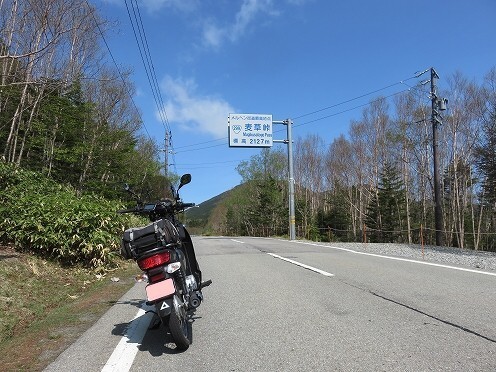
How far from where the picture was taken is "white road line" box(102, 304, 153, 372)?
13.4 feet

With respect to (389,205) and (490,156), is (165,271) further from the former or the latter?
(389,205)

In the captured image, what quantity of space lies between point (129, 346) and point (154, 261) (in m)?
1.04

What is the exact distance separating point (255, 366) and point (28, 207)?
8156 millimetres

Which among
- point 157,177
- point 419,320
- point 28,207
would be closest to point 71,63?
point 28,207

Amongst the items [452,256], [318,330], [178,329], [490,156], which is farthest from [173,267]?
[490,156]

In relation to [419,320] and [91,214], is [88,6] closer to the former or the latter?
[91,214]

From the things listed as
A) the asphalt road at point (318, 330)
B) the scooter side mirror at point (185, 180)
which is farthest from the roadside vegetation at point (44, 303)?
the scooter side mirror at point (185, 180)

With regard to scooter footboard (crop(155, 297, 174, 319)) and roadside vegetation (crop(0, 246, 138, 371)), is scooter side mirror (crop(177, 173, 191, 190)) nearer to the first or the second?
scooter footboard (crop(155, 297, 174, 319))

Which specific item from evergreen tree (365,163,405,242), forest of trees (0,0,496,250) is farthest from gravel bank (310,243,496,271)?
evergreen tree (365,163,405,242)

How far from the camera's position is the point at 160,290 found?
4.39 m

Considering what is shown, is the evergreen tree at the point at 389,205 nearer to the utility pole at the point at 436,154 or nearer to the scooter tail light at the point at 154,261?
the utility pole at the point at 436,154

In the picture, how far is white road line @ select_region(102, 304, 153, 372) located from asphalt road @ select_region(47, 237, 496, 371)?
0.01m

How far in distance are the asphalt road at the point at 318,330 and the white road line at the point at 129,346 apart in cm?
1

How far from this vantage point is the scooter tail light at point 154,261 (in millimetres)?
4523
